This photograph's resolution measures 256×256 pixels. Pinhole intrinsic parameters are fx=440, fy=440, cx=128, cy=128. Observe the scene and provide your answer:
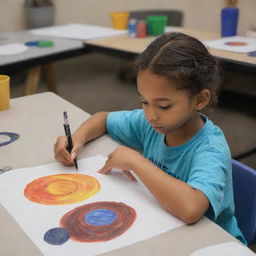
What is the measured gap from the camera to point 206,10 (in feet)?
12.6

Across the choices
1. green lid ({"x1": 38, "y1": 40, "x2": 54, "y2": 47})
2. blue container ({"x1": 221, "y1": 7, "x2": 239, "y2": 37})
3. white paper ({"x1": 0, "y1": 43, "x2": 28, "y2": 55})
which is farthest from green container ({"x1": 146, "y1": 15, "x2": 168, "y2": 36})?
white paper ({"x1": 0, "y1": 43, "x2": 28, "y2": 55})

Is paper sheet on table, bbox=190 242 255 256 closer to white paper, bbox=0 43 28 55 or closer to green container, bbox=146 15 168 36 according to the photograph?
white paper, bbox=0 43 28 55

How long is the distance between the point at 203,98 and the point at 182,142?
0.43 ft

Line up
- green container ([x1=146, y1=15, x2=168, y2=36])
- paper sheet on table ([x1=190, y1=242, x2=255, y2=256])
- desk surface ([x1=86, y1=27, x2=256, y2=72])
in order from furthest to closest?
green container ([x1=146, y1=15, x2=168, y2=36]) → desk surface ([x1=86, y1=27, x2=256, y2=72]) → paper sheet on table ([x1=190, y1=242, x2=255, y2=256])

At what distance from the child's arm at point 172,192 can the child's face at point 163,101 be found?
105 mm

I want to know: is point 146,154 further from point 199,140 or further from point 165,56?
point 165,56

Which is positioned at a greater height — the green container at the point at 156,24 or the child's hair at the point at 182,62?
the child's hair at the point at 182,62

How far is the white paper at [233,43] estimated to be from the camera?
211 centimetres

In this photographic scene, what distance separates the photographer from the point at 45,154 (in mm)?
1186

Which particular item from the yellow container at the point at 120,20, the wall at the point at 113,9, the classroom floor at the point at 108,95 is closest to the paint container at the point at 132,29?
the yellow container at the point at 120,20

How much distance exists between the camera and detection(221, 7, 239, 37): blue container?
237cm

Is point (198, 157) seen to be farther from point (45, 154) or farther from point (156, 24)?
point (156, 24)

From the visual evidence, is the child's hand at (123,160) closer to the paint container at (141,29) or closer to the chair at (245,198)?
the chair at (245,198)

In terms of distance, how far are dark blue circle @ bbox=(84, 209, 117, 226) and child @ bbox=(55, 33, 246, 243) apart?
3.9 inches
